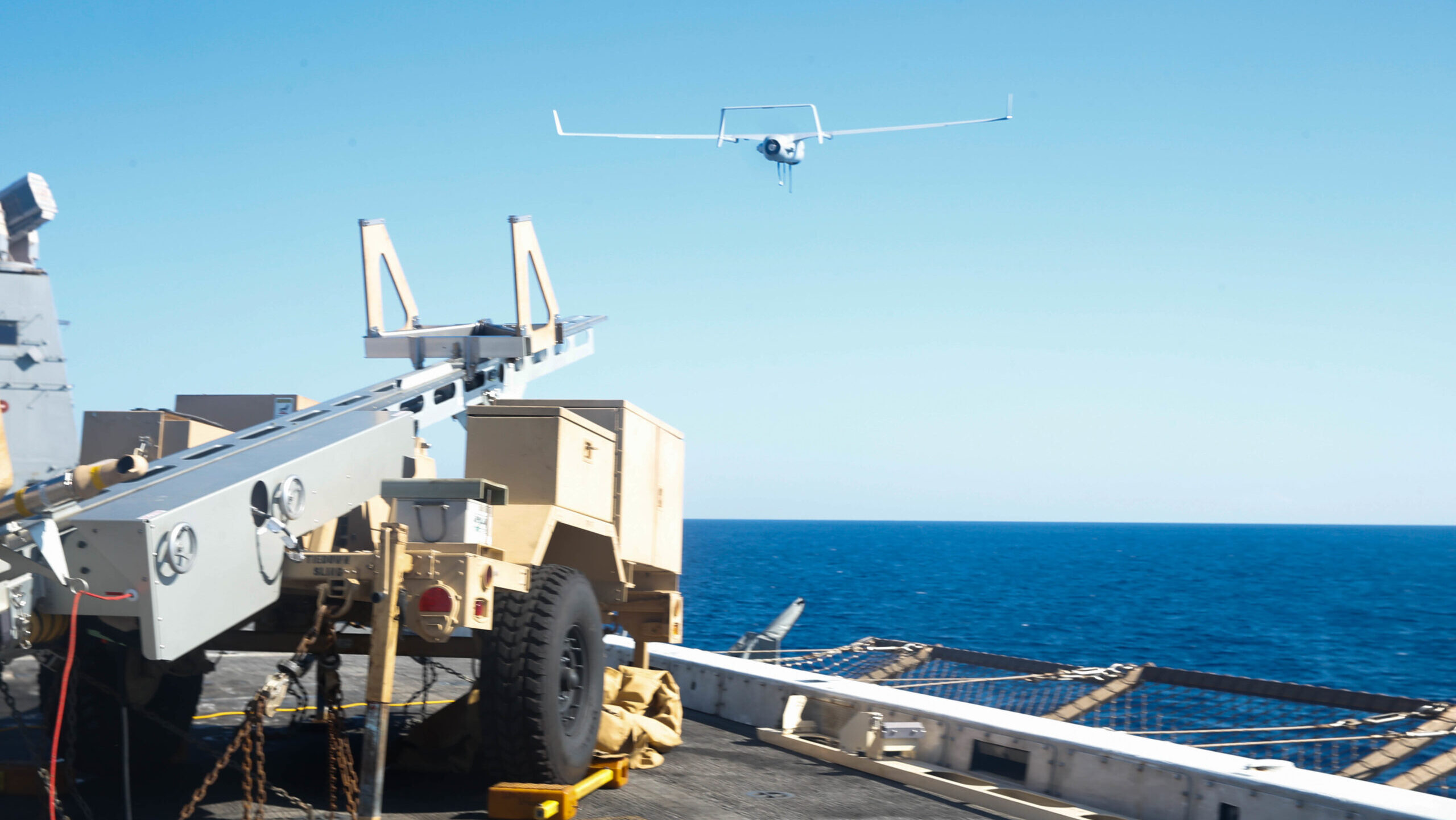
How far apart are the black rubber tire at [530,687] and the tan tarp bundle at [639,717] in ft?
2.47

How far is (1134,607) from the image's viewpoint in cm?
5772

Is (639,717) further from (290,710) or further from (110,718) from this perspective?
(290,710)

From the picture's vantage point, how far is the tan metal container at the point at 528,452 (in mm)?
7203

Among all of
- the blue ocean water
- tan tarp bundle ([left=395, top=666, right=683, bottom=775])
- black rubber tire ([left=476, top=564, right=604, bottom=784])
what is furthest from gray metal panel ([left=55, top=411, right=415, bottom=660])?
the blue ocean water

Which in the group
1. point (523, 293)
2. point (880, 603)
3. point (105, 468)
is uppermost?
point (523, 293)

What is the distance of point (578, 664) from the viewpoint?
7379mm

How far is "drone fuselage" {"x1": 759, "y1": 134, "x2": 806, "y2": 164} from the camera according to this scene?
94.8 ft

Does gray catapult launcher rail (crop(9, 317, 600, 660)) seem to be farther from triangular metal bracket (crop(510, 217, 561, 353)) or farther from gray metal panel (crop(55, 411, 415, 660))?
triangular metal bracket (crop(510, 217, 561, 353))

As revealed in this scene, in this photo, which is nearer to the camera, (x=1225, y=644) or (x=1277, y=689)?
(x=1277, y=689)

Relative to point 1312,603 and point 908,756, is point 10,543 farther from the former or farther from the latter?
point 1312,603

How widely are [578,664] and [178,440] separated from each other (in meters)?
2.79

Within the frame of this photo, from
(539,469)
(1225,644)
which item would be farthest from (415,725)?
(1225,644)

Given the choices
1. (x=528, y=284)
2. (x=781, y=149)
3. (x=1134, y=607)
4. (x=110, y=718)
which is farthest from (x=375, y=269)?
(x=1134, y=607)

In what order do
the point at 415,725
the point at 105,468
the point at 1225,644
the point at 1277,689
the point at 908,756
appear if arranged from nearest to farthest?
the point at 105,468
the point at 415,725
the point at 908,756
the point at 1277,689
the point at 1225,644
